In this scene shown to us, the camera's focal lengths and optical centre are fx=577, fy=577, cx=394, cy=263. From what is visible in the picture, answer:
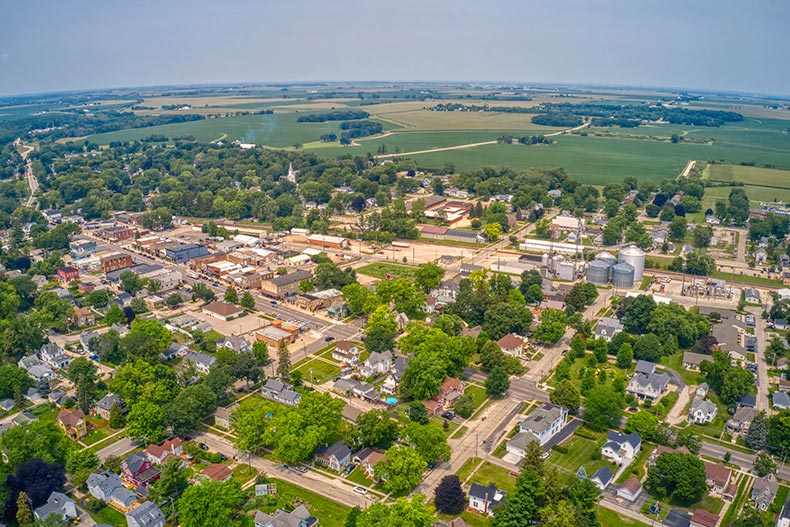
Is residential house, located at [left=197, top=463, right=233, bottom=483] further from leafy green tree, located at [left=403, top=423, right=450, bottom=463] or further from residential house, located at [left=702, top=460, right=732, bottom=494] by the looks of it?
residential house, located at [left=702, top=460, right=732, bottom=494]

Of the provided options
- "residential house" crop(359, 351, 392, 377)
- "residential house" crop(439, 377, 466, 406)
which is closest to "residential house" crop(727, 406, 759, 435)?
"residential house" crop(439, 377, 466, 406)

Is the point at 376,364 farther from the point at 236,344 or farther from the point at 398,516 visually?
the point at 398,516

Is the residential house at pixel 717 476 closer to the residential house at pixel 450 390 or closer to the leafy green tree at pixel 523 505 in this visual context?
the leafy green tree at pixel 523 505

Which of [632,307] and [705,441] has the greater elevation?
[632,307]

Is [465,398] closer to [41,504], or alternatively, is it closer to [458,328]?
[458,328]

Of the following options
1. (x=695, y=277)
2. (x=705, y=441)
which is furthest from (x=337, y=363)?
(x=695, y=277)

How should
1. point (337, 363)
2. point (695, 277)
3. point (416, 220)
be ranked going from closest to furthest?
point (337, 363) < point (695, 277) < point (416, 220)

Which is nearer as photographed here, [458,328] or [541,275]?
[458,328]

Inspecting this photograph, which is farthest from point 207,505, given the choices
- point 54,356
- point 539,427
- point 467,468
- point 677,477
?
point 54,356
